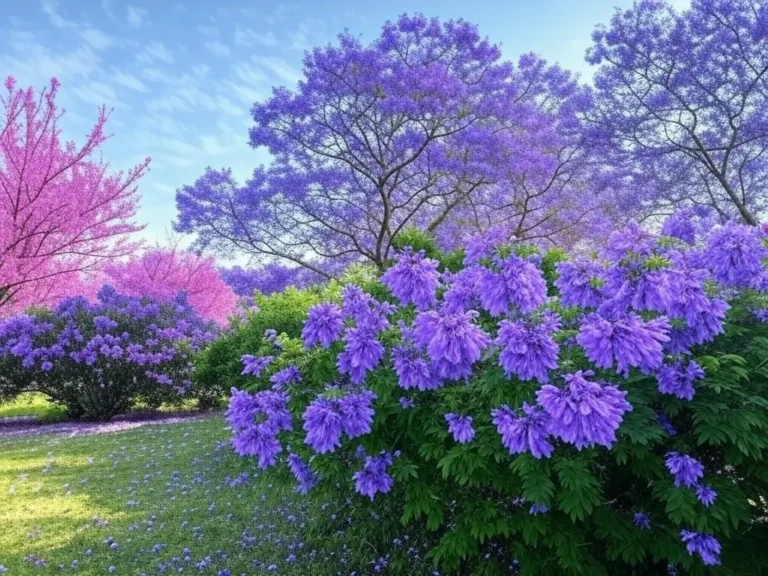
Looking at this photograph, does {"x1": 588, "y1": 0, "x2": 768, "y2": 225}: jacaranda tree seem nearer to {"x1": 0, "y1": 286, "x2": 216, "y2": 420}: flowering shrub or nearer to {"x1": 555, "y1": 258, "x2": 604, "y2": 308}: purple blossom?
{"x1": 0, "y1": 286, "x2": 216, "y2": 420}: flowering shrub

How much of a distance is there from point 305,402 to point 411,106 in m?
14.4

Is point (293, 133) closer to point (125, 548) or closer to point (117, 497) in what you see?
point (117, 497)

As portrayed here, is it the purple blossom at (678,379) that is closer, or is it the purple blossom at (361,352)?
the purple blossom at (678,379)

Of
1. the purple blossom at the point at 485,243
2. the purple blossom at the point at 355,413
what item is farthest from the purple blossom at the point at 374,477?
the purple blossom at the point at 485,243

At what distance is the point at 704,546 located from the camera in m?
3.34

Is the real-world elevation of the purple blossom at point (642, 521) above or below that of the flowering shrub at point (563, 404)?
below

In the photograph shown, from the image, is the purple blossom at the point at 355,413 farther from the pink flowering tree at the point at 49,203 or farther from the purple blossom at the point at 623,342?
the pink flowering tree at the point at 49,203

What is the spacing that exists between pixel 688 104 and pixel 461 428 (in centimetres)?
1677

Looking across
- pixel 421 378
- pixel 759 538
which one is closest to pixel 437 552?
pixel 421 378

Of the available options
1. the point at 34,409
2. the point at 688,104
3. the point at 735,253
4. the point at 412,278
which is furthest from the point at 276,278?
the point at 735,253

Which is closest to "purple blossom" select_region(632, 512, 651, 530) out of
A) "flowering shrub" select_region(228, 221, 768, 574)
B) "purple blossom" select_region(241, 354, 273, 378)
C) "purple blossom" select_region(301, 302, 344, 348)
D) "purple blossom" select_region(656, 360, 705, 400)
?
"flowering shrub" select_region(228, 221, 768, 574)

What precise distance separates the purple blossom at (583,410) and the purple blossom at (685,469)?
2.21ft

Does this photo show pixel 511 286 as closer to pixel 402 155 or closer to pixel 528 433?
pixel 528 433

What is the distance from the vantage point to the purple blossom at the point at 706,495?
332cm
